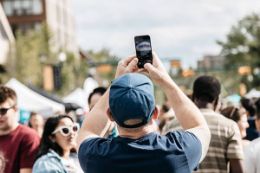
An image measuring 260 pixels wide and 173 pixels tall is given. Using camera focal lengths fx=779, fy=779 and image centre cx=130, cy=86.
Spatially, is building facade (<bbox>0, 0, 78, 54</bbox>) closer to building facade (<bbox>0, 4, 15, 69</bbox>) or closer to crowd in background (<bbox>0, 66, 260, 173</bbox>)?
building facade (<bbox>0, 4, 15, 69</bbox>)

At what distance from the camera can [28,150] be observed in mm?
6543

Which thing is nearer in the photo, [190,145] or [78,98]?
[190,145]

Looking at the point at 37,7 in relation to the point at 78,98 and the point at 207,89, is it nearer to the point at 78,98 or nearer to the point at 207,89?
the point at 78,98

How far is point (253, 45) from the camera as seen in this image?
80000mm

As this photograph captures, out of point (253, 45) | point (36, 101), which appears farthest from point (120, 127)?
point (253, 45)

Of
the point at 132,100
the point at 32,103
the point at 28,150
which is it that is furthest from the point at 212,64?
the point at 132,100

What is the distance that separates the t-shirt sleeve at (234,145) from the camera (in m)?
6.02

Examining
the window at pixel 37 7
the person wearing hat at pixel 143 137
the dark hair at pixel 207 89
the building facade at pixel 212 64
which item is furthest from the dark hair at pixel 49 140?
the window at pixel 37 7

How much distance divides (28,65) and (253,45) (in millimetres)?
33663

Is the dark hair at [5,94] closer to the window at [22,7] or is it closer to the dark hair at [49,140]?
the dark hair at [49,140]

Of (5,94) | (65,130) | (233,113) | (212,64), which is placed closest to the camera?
(65,130)

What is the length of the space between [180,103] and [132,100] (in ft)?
1.04

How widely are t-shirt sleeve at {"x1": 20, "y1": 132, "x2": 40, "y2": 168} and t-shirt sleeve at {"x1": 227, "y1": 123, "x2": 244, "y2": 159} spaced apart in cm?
164

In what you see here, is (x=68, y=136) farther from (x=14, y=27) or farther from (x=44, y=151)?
(x=14, y=27)
